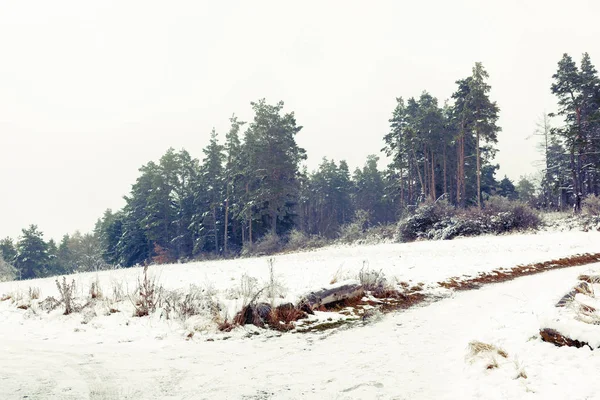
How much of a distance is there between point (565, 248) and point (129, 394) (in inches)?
828

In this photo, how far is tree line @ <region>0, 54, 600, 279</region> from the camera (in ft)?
119

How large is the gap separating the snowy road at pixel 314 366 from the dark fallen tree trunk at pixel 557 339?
3.7 inches

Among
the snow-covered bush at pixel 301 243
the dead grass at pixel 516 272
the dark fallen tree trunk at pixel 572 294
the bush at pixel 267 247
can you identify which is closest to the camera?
the dark fallen tree trunk at pixel 572 294

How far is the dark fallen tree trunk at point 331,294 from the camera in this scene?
7.58 m

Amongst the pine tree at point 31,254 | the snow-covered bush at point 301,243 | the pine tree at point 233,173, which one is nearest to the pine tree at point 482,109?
the snow-covered bush at point 301,243

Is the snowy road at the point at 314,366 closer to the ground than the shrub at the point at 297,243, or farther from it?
farther from it

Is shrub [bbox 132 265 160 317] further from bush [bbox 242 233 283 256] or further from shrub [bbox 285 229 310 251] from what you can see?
bush [bbox 242 233 283 256]

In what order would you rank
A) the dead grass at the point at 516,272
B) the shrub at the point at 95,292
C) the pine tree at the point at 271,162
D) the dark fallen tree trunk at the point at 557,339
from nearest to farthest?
the dark fallen tree trunk at the point at 557,339
the shrub at the point at 95,292
the dead grass at the point at 516,272
the pine tree at the point at 271,162

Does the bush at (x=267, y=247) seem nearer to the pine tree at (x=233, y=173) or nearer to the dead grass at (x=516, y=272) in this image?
the pine tree at (x=233, y=173)

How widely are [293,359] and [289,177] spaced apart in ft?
114

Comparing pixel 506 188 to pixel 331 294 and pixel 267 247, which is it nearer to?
pixel 267 247

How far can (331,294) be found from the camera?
8086 millimetres

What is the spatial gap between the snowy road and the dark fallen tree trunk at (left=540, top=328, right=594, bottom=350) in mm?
94

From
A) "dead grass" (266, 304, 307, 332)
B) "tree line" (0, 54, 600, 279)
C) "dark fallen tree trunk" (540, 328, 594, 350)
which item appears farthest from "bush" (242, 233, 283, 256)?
"dark fallen tree trunk" (540, 328, 594, 350)
